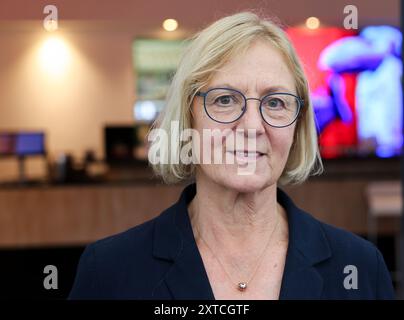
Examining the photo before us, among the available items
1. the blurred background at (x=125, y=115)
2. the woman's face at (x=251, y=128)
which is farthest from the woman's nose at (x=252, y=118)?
the blurred background at (x=125, y=115)

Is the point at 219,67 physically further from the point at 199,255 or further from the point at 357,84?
the point at 357,84

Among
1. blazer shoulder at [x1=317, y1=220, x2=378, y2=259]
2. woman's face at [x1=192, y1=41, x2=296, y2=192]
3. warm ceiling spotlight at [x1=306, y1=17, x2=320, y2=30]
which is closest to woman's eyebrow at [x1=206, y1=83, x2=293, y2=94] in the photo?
woman's face at [x1=192, y1=41, x2=296, y2=192]

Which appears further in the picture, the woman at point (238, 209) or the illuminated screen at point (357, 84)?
the illuminated screen at point (357, 84)

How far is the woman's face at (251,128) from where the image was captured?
32.1 inches

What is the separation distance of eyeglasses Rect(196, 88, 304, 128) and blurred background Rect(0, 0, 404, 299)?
0.07 meters

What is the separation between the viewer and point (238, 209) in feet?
2.92

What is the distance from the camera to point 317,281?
87 cm

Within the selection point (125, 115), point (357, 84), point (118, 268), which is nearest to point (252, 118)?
point (118, 268)

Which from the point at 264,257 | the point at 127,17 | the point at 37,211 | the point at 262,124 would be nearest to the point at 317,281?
the point at 264,257

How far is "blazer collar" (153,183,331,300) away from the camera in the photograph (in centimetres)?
85

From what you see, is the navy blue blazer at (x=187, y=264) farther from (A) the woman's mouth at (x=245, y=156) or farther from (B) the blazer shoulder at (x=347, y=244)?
(A) the woman's mouth at (x=245, y=156)

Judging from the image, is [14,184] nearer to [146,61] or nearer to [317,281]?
[146,61]

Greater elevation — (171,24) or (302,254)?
(171,24)

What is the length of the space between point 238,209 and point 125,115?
459 cm
